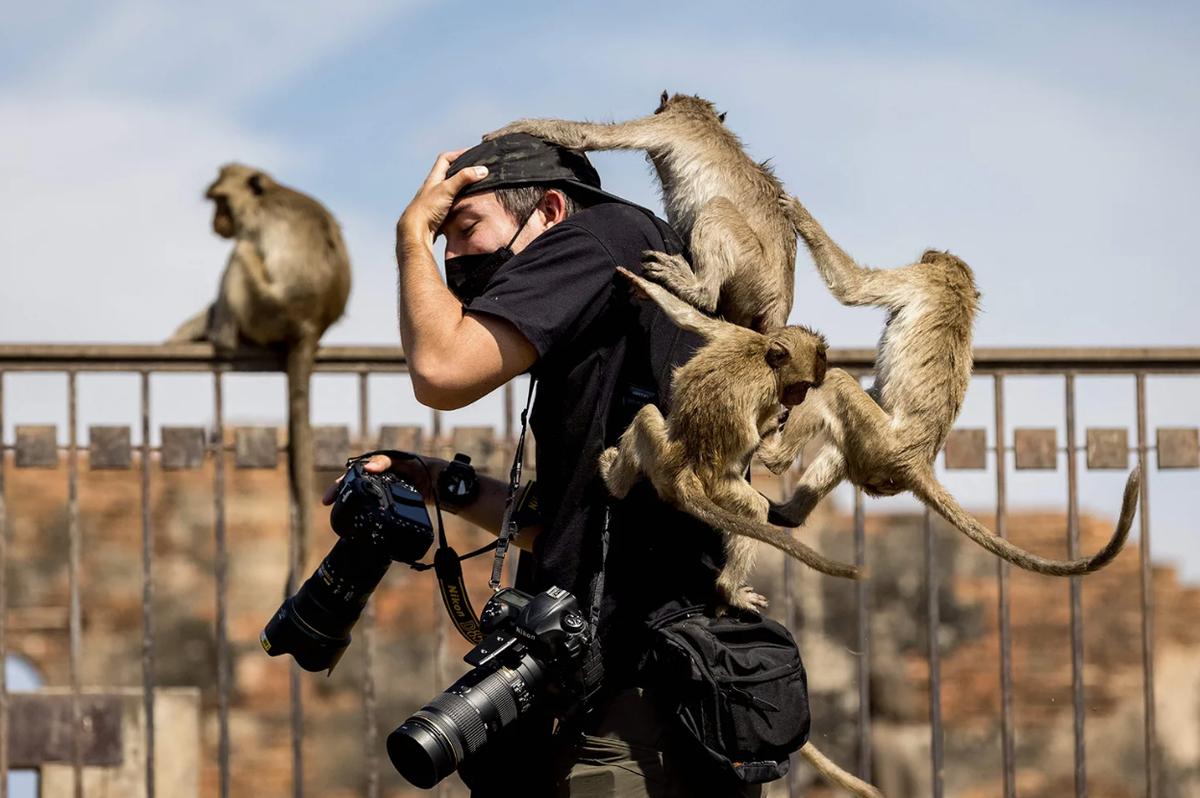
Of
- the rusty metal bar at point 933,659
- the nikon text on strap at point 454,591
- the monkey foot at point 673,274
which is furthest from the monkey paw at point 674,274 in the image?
the rusty metal bar at point 933,659

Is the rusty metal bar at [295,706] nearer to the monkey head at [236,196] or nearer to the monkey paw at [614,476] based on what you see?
the monkey paw at [614,476]

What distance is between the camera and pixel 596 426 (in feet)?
7.47

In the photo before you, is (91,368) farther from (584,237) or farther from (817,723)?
(817,723)

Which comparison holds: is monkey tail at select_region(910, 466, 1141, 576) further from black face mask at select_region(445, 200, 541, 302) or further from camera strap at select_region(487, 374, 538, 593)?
black face mask at select_region(445, 200, 541, 302)

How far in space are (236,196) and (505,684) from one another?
663 cm

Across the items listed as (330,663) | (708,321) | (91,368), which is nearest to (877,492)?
(708,321)

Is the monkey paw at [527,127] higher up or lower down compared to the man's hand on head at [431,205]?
higher up

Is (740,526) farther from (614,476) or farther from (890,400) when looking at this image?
(890,400)

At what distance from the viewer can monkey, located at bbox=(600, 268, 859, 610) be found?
89.4 inches

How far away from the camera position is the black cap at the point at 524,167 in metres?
2.34

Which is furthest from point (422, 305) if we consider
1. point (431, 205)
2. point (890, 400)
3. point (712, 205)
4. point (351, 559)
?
point (890, 400)

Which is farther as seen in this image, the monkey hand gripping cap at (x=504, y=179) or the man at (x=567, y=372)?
the monkey hand gripping cap at (x=504, y=179)

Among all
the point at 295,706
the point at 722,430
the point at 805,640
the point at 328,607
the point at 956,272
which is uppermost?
the point at 956,272

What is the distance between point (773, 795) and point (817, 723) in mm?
434
